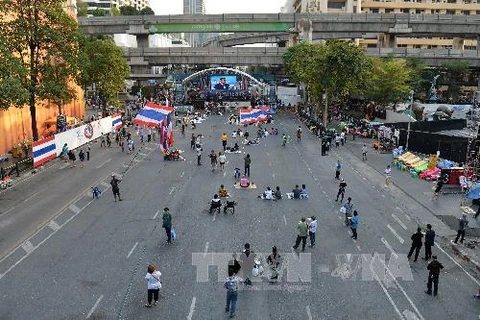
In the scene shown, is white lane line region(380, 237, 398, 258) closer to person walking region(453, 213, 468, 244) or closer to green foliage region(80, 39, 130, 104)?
person walking region(453, 213, 468, 244)

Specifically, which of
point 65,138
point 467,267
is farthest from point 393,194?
point 65,138

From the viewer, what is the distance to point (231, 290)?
1390 cm

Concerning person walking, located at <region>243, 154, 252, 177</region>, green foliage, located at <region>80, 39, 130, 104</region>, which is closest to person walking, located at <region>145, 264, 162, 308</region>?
person walking, located at <region>243, 154, 252, 177</region>

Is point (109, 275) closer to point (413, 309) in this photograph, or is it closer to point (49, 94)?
point (413, 309)

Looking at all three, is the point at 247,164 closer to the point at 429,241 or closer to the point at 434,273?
the point at 429,241

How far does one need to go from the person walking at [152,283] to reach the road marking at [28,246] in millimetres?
7886

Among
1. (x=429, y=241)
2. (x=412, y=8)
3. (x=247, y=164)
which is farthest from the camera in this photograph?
(x=412, y=8)

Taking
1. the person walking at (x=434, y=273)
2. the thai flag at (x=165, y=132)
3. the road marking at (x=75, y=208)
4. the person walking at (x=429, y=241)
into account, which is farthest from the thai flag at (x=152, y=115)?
the person walking at (x=434, y=273)

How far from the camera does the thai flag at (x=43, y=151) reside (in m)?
34.3

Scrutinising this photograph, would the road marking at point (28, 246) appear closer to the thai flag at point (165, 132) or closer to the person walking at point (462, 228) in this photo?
the thai flag at point (165, 132)

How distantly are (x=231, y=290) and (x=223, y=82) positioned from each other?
3023 inches

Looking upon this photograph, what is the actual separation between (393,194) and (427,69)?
6934cm

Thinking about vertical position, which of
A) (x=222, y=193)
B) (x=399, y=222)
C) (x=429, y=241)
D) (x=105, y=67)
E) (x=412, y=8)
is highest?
(x=412, y=8)

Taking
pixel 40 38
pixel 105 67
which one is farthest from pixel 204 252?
pixel 105 67
